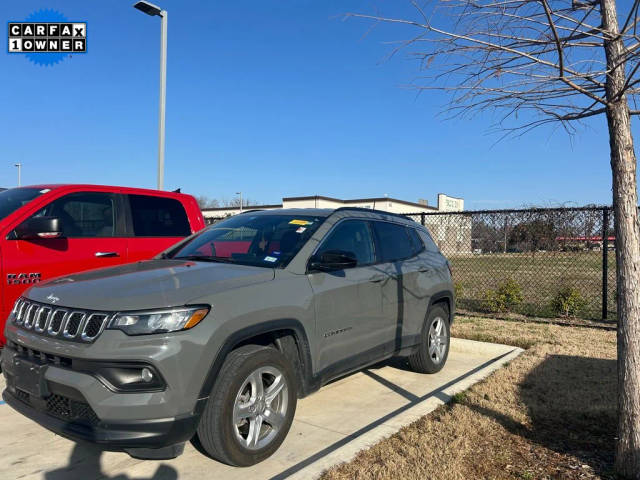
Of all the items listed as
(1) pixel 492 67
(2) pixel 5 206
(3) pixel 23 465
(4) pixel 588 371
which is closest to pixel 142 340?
(3) pixel 23 465

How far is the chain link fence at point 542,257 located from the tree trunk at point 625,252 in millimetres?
5928

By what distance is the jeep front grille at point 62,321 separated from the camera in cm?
288

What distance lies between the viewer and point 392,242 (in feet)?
17.0

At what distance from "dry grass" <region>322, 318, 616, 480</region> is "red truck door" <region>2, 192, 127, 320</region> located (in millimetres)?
3500

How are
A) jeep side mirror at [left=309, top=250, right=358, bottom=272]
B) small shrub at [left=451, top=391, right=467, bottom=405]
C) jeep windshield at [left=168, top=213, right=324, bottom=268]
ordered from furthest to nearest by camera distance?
small shrub at [left=451, top=391, right=467, bottom=405] < jeep windshield at [left=168, top=213, right=324, bottom=268] < jeep side mirror at [left=309, top=250, right=358, bottom=272]

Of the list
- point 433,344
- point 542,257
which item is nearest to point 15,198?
point 433,344

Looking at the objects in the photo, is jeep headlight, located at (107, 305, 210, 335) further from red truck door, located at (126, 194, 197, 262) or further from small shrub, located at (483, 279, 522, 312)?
small shrub, located at (483, 279, 522, 312)

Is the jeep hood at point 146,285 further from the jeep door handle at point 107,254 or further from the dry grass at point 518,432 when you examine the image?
the jeep door handle at point 107,254

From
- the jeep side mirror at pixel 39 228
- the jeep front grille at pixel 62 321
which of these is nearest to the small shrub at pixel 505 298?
the jeep side mirror at pixel 39 228

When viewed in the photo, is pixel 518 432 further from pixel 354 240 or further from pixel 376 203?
pixel 376 203

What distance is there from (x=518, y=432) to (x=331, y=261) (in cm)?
201

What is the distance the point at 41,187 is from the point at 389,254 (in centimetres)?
388

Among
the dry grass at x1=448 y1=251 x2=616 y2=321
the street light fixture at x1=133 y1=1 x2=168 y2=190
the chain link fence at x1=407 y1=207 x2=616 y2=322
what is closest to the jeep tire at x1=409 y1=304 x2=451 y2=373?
the chain link fence at x1=407 y1=207 x2=616 y2=322

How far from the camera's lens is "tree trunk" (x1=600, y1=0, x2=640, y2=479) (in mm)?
3062
